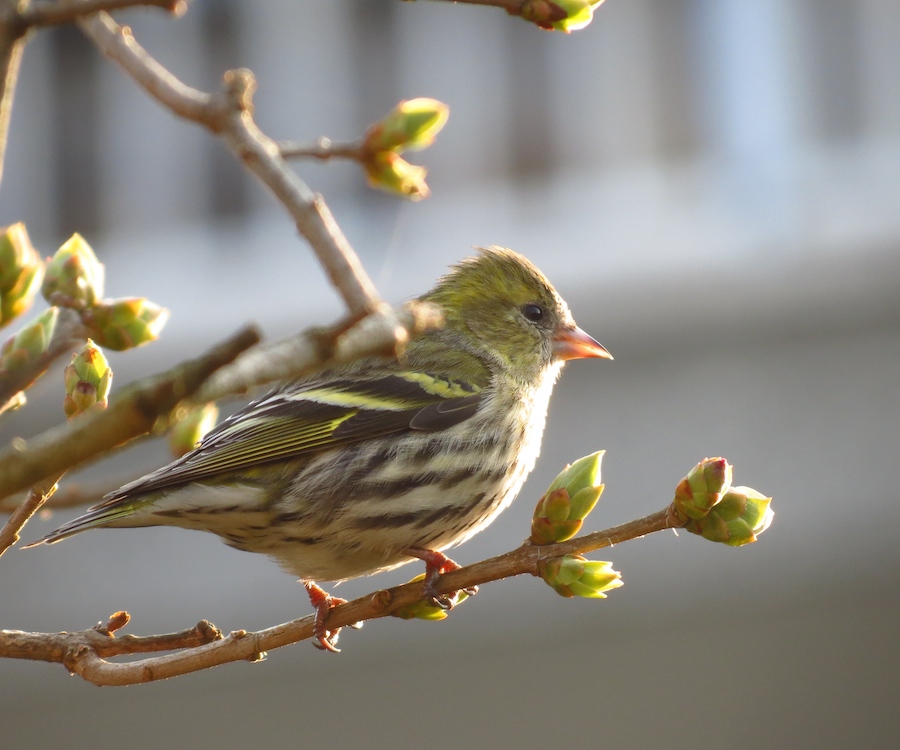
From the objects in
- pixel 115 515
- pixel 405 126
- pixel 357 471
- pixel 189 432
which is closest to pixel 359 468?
pixel 357 471

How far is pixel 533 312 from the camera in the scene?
124 inches

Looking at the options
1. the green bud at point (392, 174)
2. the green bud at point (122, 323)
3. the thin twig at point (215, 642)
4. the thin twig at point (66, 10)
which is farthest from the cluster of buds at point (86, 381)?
the thin twig at point (66, 10)

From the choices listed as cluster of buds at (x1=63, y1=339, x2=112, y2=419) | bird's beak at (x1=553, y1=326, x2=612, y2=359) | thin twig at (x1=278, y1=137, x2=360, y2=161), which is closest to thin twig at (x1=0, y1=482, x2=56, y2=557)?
cluster of buds at (x1=63, y1=339, x2=112, y2=419)

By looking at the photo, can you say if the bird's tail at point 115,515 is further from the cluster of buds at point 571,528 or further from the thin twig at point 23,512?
the cluster of buds at point 571,528

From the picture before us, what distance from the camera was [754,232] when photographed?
19.5ft

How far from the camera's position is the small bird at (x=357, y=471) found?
2320mm

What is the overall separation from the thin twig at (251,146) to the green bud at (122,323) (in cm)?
37

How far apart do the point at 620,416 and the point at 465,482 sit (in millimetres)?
3512

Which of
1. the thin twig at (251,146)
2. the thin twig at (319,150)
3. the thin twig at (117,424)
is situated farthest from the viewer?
the thin twig at (319,150)

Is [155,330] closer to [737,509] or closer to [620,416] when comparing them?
[737,509]

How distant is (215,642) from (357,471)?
0.88m

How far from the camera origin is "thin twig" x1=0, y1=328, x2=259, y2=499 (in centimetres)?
84

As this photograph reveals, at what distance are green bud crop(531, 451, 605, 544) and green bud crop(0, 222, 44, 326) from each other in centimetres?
69

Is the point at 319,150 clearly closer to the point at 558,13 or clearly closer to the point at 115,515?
the point at 558,13
